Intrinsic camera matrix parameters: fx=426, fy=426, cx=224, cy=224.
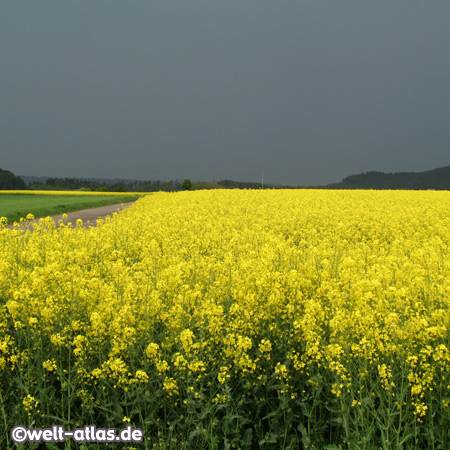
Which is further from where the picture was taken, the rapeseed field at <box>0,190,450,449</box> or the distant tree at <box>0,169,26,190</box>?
the distant tree at <box>0,169,26,190</box>

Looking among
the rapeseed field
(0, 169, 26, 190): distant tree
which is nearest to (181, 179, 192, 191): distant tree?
(0, 169, 26, 190): distant tree

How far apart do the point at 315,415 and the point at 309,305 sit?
1.11m

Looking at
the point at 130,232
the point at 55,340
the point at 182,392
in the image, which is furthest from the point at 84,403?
the point at 130,232

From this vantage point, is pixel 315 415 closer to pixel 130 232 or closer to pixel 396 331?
pixel 396 331

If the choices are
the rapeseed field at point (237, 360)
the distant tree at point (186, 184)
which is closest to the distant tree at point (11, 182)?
the distant tree at point (186, 184)

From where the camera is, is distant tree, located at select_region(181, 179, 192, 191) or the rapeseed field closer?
the rapeseed field

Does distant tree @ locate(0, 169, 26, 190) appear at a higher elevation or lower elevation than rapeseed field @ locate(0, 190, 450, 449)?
higher

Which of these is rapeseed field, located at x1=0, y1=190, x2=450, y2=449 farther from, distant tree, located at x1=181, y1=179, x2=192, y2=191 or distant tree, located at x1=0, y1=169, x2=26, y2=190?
distant tree, located at x1=0, y1=169, x2=26, y2=190

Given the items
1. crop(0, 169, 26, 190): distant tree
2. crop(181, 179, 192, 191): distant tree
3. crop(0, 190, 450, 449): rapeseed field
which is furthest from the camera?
crop(0, 169, 26, 190): distant tree

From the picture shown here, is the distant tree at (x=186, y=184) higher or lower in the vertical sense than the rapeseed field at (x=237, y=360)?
higher

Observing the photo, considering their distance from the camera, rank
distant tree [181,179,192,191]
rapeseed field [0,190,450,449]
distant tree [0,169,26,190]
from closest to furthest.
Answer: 1. rapeseed field [0,190,450,449]
2. distant tree [181,179,192,191]
3. distant tree [0,169,26,190]

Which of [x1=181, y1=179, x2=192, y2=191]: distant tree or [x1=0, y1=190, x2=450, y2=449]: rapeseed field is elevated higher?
[x1=181, y1=179, x2=192, y2=191]: distant tree

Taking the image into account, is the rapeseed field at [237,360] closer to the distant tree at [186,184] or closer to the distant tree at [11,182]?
the distant tree at [186,184]

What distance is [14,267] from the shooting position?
6.85 metres
